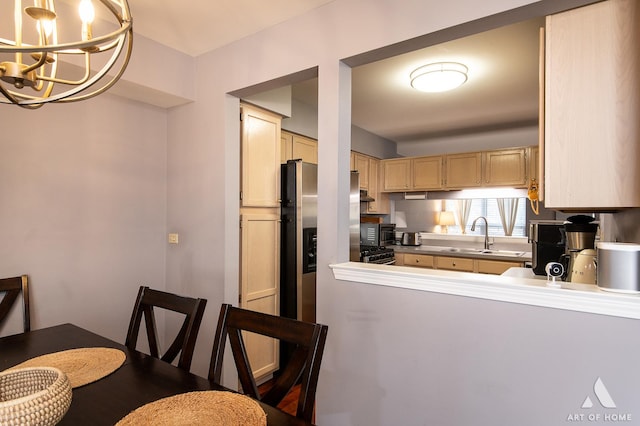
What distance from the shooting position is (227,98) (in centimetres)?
254

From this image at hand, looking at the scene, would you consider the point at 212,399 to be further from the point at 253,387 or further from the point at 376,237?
the point at 376,237

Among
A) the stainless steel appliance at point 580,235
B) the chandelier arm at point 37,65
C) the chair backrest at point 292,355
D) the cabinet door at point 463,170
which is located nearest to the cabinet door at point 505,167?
the cabinet door at point 463,170

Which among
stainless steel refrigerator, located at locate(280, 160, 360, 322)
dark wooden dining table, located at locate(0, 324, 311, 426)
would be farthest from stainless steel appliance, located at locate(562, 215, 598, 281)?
dark wooden dining table, located at locate(0, 324, 311, 426)

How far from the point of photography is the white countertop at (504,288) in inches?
48.3

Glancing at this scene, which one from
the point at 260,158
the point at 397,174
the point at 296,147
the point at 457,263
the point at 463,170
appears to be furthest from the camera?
the point at 397,174

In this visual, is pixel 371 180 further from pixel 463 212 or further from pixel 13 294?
pixel 13 294

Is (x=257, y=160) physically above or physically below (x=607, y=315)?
above

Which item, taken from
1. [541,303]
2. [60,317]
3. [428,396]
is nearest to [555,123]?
[541,303]

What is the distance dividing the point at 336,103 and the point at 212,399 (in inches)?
60.3

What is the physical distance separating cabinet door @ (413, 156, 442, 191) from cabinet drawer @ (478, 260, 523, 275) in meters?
1.28

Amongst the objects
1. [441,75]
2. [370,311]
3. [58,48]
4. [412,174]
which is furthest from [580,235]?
[412,174]

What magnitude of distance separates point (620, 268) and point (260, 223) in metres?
2.24

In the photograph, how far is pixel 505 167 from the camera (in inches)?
179

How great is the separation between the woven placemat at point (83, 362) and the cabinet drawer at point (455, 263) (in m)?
3.96
